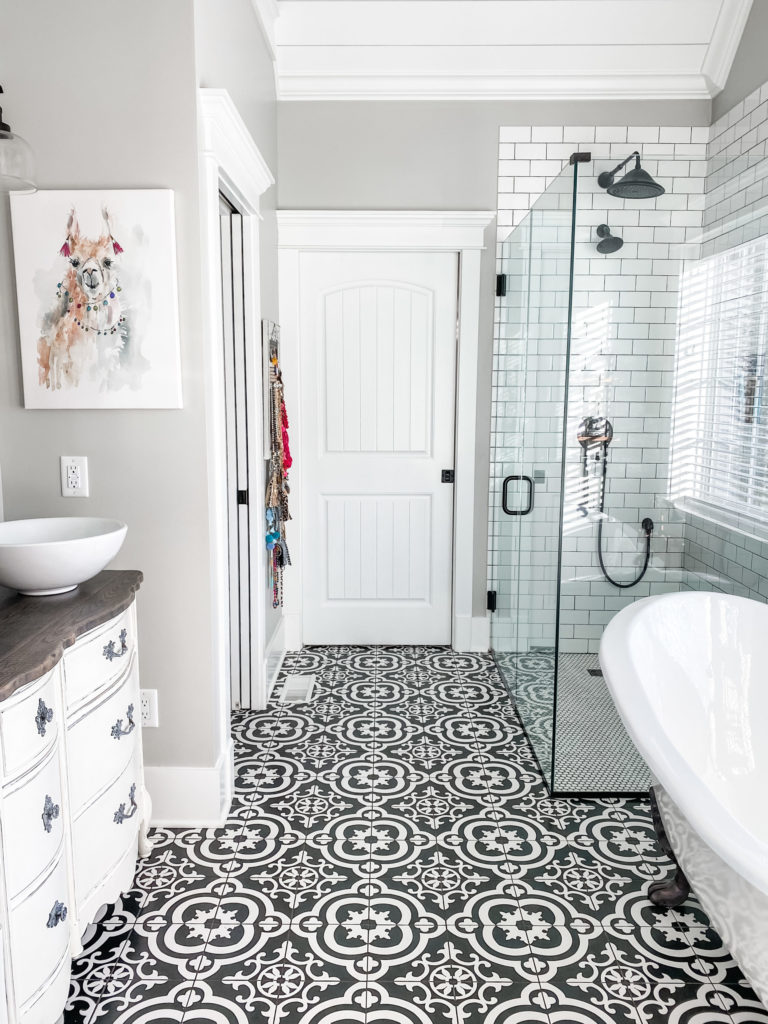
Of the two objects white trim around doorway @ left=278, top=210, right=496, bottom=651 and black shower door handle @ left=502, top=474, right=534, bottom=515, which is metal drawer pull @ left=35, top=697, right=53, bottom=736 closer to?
black shower door handle @ left=502, top=474, right=534, bottom=515

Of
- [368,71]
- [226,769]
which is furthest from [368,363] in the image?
[226,769]

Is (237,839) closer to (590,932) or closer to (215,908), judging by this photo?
(215,908)

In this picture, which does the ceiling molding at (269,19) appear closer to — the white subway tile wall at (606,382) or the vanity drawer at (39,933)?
the white subway tile wall at (606,382)

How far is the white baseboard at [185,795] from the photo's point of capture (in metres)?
2.53

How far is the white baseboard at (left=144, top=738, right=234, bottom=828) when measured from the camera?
2529 mm

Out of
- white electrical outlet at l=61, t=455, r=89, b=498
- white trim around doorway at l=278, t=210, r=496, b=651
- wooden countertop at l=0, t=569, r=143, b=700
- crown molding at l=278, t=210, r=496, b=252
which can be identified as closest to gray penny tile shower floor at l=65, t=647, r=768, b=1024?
wooden countertop at l=0, t=569, r=143, b=700

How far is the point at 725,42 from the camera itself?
3.53m

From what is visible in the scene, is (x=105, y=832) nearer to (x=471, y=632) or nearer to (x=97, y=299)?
(x=97, y=299)

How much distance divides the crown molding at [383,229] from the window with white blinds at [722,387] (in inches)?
55.9

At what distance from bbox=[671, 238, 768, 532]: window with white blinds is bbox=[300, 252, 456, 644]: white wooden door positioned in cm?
147

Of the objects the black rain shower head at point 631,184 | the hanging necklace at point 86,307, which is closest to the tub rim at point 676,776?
the black rain shower head at point 631,184

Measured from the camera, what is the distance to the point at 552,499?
110 inches

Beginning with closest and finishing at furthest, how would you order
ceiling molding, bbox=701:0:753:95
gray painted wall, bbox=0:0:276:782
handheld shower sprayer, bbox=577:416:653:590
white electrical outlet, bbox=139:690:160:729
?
gray painted wall, bbox=0:0:276:782
white electrical outlet, bbox=139:690:160:729
handheld shower sprayer, bbox=577:416:653:590
ceiling molding, bbox=701:0:753:95

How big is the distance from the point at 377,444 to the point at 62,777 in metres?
2.64
